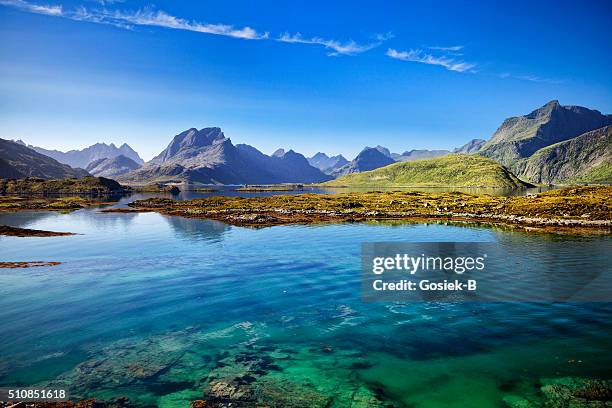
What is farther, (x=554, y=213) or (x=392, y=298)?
(x=554, y=213)

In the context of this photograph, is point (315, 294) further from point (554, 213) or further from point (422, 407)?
point (554, 213)

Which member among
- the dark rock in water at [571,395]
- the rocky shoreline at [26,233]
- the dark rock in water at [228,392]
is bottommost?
the dark rock in water at [228,392]

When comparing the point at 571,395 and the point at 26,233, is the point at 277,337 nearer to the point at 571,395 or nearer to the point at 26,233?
the point at 571,395

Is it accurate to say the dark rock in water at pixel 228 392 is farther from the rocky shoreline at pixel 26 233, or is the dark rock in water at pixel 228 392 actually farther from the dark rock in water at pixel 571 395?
the rocky shoreline at pixel 26 233

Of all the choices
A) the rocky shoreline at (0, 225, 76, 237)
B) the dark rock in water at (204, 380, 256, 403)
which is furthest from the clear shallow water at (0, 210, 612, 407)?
the rocky shoreline at (0, 225, 76, 237)

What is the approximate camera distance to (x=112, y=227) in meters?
76.9

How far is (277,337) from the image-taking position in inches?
848

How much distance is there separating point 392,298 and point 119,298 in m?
22.7

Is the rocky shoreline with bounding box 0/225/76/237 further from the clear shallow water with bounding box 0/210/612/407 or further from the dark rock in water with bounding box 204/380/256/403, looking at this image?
the dark rock in water with bounding box 204/380/256/403

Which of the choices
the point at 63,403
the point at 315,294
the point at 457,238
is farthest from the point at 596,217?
the point at 63,403

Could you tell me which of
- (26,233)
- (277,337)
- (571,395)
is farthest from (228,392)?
(26,233)

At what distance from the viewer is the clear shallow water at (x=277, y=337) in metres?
16.3

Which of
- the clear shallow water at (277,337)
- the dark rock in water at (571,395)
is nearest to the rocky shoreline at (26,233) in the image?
the clear shallow water at (277,337)

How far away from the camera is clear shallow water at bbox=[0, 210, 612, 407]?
16344mm
